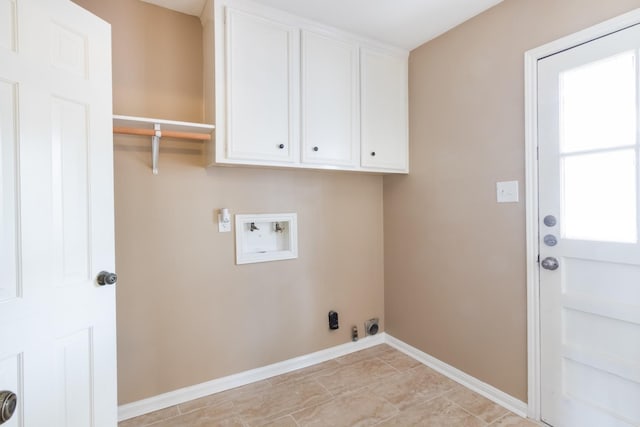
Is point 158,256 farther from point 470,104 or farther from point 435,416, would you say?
point 470,104

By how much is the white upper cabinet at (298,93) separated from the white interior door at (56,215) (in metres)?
0.64

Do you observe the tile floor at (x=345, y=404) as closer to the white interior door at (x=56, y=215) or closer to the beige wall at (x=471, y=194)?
the beige wall at (x=471, y=194)

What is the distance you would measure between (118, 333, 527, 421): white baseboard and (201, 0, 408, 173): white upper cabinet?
1.49m

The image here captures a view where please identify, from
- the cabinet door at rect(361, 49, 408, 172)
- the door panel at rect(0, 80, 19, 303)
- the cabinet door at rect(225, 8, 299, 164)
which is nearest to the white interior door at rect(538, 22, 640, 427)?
the cabinet door at rect(361, 49, 408, 172)

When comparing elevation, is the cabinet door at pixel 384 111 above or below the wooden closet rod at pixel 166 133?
above

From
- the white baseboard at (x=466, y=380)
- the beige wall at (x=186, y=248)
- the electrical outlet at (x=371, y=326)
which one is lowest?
the white baseboard at (x=466, y=380)

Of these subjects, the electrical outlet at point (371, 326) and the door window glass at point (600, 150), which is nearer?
the door window glass at point (600, 150)

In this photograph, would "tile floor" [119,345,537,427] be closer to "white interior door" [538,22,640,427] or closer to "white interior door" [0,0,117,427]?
"white interior door" [538,22,640,427]

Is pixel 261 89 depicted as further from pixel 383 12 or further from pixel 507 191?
pixel 507 191

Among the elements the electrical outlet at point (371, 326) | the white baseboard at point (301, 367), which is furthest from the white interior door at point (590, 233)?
the electrical outlet at point (371, 326)

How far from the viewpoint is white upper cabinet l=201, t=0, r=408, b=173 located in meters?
1.91

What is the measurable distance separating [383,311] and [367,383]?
0.78 meters

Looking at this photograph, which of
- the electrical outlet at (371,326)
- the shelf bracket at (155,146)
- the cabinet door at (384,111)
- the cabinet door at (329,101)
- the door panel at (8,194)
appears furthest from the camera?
the electrical outlet at (371,326)

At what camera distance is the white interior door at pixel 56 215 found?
106 cm
